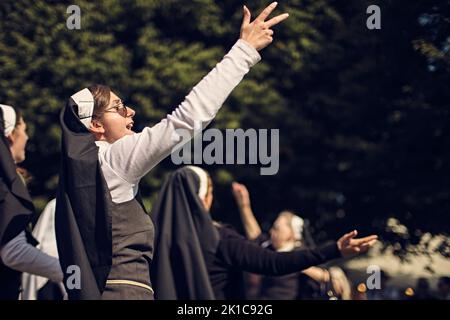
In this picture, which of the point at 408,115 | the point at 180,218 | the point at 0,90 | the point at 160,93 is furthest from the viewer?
the point at 160,93

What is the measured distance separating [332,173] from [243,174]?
131 centimetres

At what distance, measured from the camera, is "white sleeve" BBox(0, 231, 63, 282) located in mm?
6520

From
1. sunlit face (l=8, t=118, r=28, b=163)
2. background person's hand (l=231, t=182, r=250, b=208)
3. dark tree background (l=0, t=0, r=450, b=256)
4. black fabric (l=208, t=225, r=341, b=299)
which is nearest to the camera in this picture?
black fabric (l=208, t=225, r=341, b=299)

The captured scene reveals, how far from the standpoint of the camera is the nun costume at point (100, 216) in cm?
528

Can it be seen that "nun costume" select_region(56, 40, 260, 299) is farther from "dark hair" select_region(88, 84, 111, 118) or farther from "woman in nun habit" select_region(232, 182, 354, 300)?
"woman in nun habit" select_region(232, 182, 354, 300)

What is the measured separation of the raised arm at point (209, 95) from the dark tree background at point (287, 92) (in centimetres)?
855

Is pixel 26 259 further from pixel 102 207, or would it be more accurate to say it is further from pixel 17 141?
pixel 102 207

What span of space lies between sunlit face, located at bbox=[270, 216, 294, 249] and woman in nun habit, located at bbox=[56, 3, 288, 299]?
16.5ft

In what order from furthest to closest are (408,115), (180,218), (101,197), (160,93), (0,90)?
(160,93)
(0,90)
(408,115)
(180,218)
(101,197)

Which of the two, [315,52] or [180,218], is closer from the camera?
[180,218]

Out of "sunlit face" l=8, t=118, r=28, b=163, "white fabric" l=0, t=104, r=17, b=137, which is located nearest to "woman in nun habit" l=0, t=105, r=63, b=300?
"white fabric" l=0, t=104, r=17, b=137
